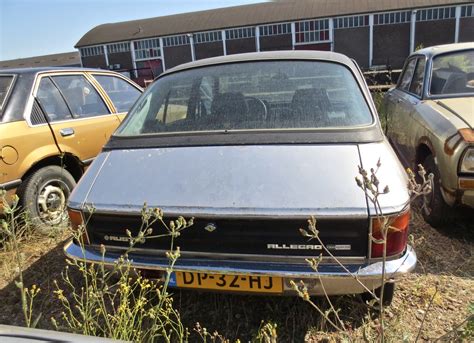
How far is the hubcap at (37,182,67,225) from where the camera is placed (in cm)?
410

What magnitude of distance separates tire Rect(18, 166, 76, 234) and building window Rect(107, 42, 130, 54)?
46526mm

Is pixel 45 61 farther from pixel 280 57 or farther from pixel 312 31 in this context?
pixel 280 57

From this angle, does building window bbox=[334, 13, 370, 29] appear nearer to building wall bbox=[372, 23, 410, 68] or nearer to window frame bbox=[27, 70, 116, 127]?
building wall bbox=[372, 23, 410, 68]

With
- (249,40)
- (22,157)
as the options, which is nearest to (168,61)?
(249,40)

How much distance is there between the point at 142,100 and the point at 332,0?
44.1 metres

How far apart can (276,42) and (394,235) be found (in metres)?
41.6

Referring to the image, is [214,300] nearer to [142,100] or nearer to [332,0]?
[142,100]

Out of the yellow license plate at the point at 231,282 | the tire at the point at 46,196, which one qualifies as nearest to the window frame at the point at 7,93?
the tire at the point at 46,196

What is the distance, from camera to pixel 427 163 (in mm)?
4000

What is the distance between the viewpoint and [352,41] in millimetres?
39594

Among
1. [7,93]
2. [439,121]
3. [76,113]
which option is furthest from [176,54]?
[439,121]

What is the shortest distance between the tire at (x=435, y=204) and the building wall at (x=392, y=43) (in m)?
37.0

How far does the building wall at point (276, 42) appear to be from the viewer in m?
40.8

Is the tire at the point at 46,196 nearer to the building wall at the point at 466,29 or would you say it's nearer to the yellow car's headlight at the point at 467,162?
the yellow car's headlight at the point at 467,162
